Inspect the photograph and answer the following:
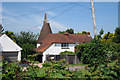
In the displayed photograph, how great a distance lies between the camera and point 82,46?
773 inches

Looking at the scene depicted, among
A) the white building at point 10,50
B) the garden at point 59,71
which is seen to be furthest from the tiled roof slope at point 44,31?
the garden at point 59,71

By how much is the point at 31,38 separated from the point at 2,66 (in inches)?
1138

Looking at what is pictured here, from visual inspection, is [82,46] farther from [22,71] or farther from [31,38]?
[22,71]

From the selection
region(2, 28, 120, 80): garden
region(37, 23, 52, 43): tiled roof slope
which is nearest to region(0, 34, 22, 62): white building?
region(37, 23, 52, 43): tiled roof slope

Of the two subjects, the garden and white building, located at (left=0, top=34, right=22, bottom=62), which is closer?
the garden

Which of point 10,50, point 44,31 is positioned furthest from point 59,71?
point 44,31

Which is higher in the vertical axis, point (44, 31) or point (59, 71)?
point (44, 31)

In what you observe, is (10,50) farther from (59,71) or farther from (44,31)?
(59,71)

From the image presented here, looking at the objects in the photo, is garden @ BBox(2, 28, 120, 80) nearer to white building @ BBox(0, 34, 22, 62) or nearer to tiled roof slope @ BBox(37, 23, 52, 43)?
white building @ BBox(0, 34, 22, 62)

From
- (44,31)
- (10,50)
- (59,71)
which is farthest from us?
(44,31)

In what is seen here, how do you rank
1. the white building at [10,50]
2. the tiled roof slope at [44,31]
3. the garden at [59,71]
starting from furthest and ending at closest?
the tiled roof slope at [44,31], the white building at [10,50], the garden at [59,71]

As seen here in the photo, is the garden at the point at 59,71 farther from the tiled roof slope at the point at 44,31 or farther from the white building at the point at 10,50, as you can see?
the tiled roof slope at the point at 44,31

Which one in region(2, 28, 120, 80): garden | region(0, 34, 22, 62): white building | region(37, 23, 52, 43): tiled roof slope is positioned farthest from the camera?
region(37, 23, 52, 43): tiled roof slope

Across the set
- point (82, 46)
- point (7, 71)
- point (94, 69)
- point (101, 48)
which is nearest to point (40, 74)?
point (7, 71)
